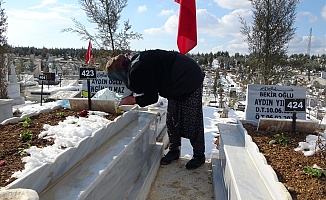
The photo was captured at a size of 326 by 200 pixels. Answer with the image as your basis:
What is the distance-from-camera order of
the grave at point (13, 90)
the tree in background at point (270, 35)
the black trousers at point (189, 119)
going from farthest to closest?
the grave at point (13, 90) < the tree in background at point (270, 35) < the black trousers at point (189, 119)

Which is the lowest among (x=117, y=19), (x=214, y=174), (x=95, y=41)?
(x=214, y=174)

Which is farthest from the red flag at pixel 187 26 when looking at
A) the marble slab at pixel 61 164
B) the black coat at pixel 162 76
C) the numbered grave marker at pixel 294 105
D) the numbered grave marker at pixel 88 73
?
the marble slab at pixel 61 164

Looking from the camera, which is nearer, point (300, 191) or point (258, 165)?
point (300, 191)

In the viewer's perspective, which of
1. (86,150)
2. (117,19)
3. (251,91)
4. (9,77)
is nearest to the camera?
(86,150)

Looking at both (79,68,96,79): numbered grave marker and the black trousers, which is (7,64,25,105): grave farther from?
the black trousers

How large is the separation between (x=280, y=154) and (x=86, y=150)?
4.41ft

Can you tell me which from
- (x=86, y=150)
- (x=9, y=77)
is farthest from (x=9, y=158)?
(x=9, y=77)

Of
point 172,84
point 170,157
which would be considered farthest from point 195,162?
point 172,84

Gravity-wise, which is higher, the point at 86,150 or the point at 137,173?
the point at 86,150

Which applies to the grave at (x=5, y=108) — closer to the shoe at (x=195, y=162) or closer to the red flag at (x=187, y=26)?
the red flag at (x=187, y=26)

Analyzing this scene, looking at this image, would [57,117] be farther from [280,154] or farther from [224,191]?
[280,154]

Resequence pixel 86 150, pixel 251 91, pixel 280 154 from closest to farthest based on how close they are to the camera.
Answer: pixel 86 150, pixel 280 154, pixel 251 91

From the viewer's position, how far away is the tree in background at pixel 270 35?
7.90 m

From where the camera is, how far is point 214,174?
7.90 ft
